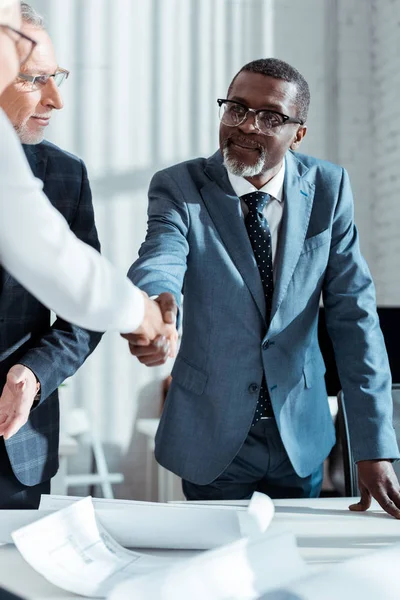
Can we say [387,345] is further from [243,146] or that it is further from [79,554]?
[79,554]

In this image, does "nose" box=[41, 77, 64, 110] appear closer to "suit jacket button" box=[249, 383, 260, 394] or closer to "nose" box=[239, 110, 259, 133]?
"nose" box=[239, 110, 259, 133]

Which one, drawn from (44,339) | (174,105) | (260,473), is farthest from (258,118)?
(174,105)

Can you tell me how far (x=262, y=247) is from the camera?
69.4 inches

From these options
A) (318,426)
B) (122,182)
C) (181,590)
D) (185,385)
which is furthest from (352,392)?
(122,182)

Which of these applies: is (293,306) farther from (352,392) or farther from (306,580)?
(306,580)

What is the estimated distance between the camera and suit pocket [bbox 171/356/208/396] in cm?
170

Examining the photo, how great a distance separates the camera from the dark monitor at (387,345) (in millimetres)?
3180

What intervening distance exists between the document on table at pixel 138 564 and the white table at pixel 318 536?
4 cm

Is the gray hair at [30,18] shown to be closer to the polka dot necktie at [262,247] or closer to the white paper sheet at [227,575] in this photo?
the polka dot necktie at [262,247]

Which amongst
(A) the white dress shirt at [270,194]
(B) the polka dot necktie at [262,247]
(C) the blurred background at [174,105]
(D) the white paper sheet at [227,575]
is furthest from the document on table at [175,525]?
(C) the blurred background at [174,105]

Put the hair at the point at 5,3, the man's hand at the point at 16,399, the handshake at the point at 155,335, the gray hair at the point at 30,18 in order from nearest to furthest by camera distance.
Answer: the hair at the point at 5,3
the handshake at the point at 155,335
the man's hand at the point at 16,399
the gray hair at the point at 30,18

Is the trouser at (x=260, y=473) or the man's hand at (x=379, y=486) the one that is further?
the trouser at (x=260, y=473)

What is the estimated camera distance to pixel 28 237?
860mm

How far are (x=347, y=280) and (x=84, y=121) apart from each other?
278 centimetres
